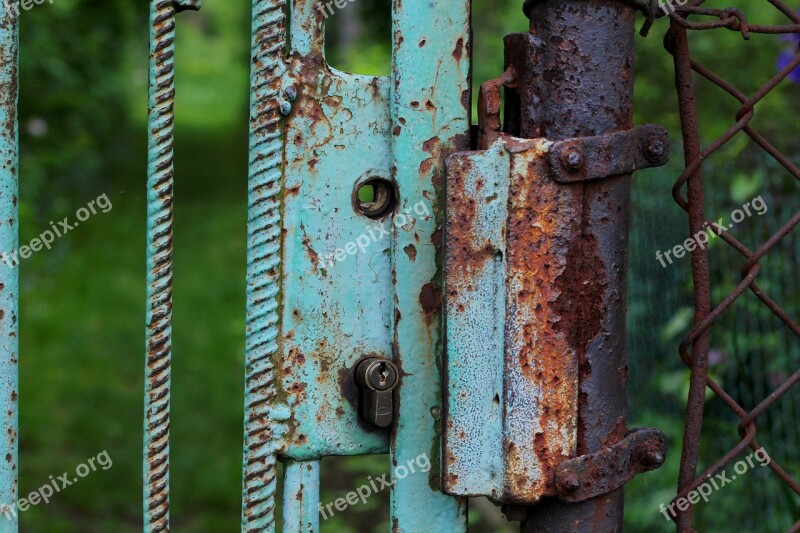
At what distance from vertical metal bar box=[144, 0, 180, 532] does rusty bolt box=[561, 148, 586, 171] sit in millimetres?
414

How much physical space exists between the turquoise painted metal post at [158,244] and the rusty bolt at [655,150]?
0.51 m

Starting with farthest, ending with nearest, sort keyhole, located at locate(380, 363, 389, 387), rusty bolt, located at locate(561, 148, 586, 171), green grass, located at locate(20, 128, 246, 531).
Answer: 1. green grass, located at locate(20, 128, 246, 531)
2. keyhole, located at locate(380, 363, 389, 387)
3. rusty bolt, located at locate(561, 148, 586, 171)

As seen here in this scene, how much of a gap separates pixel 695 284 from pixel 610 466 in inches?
9.9

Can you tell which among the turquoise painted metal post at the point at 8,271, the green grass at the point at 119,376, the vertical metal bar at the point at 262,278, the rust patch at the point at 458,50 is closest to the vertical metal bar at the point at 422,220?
the rust patch at the point at 458,50

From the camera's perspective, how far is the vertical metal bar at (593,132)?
99 centimetres

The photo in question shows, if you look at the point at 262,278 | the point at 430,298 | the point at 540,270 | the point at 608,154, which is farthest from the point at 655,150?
the point at 262,278

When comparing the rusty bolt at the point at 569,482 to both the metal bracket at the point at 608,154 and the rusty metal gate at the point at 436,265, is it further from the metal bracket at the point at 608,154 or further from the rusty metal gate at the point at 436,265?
the metal bracket at the point at 608,154

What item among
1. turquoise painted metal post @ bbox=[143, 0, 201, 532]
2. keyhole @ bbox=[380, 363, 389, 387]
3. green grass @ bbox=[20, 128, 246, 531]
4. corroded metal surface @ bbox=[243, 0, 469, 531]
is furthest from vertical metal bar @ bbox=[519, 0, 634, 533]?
green grass @ bbox=[20, 128, 246, 531]

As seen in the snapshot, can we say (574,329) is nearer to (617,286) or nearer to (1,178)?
(617,286)

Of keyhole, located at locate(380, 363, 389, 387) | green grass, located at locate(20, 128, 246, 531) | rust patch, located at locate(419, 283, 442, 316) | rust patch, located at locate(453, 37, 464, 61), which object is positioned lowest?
green grass, located at locate(20, 128, 246, 531)

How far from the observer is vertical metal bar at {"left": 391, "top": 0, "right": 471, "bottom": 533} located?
104 cm

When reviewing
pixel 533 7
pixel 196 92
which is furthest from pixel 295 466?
pixel 196 92

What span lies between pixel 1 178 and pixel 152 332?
222 millimetres

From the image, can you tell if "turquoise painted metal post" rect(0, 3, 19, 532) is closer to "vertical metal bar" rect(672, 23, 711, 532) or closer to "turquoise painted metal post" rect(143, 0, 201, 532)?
"turquoise painted metal post" rect(143, 0, 201, 532)
